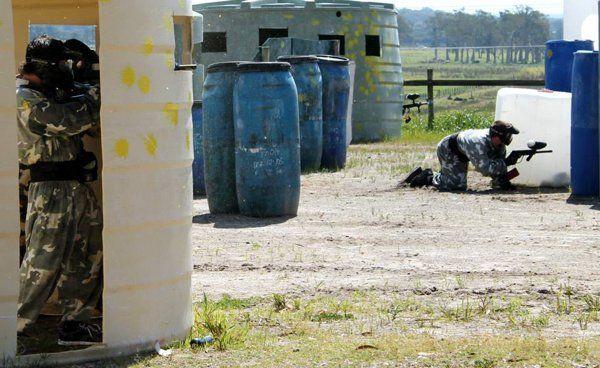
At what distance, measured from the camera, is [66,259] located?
6.85 metres

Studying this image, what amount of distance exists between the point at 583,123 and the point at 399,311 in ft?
19.6

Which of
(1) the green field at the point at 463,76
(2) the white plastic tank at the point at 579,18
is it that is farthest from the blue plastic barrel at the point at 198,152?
(1) the green field at the point at 463,76

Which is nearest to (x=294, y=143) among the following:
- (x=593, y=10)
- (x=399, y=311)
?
(x=399, y=311)

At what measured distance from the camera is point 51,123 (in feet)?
21.7

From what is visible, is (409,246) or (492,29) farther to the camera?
(492,29)

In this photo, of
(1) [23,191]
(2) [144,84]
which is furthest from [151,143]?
(1) [23,191]

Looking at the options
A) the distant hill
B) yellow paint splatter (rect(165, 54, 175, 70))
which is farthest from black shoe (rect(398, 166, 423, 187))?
yellow paint splatter (rect(165, 54, 175, 70))

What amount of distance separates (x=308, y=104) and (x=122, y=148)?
965 cm

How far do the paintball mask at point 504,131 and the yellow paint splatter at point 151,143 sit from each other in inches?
295

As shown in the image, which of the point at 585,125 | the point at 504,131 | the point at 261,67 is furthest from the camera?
the point at 504,131

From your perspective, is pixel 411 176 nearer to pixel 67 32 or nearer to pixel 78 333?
pixel 67 32

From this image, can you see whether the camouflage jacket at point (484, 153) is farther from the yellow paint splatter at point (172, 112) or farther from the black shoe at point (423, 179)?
the yellow paint splatter at point (172, 112)

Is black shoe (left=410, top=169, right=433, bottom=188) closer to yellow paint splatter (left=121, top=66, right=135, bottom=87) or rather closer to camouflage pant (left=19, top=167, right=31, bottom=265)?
camouflage pant (left=19, top=167, right=31, bottom=265)

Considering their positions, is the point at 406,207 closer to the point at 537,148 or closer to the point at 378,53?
the point at 537,148
